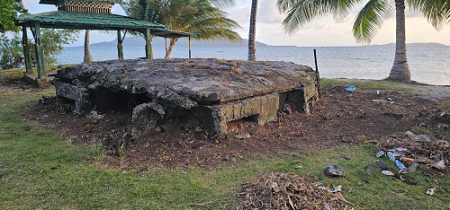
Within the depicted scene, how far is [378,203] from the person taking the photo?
2.80 meters

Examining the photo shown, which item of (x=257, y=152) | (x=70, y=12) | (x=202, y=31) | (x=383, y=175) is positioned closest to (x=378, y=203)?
(x=383, y=175)

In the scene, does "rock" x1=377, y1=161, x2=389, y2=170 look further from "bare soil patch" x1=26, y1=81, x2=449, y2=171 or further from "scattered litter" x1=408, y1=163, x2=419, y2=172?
"bare soil patch" x1=26, y1=81, x2=449, y2=171

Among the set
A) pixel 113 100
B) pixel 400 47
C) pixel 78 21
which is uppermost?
pixel 78 21

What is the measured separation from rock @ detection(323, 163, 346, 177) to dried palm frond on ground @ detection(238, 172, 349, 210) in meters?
0.47

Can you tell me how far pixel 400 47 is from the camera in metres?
12.5

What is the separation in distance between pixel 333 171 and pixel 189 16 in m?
15.2

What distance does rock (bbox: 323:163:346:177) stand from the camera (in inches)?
130

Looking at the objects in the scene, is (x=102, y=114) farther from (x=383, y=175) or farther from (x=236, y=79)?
(x=383, y=175)

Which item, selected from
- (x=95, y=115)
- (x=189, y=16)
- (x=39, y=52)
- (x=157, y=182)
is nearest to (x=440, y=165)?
(x=157, y=182)

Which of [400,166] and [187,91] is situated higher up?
[187,91]

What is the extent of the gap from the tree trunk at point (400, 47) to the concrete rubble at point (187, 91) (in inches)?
301

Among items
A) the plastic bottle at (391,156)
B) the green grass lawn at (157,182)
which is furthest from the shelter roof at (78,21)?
the plastic bottle at (391,156)

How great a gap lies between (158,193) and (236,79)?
2.77 metres

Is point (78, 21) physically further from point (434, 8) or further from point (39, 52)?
point (434, 8)
